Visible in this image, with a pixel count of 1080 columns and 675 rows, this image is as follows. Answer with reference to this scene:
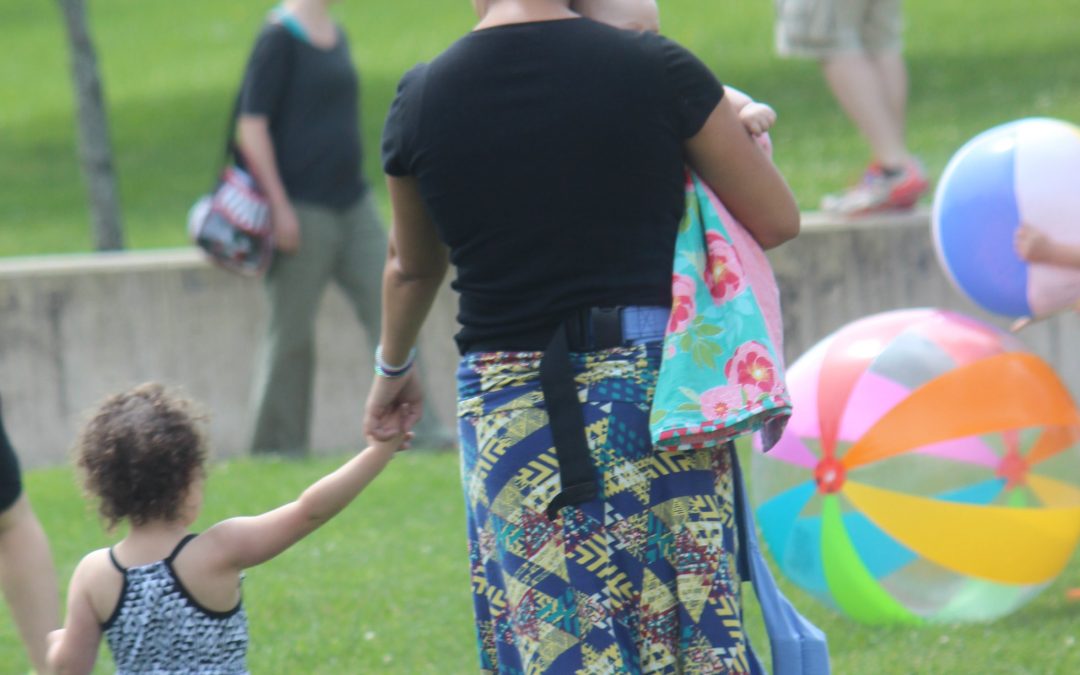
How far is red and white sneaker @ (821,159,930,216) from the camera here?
8281 mm

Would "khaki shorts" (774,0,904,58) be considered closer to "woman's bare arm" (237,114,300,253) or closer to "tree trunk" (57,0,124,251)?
"woman's bare arm" (237,114,300,253)

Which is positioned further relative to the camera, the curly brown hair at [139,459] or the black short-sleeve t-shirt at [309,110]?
the black short-sleeve t-shirt at [309,110]

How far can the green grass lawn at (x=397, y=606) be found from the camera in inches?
195

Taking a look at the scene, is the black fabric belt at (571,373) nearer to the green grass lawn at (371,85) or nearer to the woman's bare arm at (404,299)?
the woman's bare arm at (404,299)

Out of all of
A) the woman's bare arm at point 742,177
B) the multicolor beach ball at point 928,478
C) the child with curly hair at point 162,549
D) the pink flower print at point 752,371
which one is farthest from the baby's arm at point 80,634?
the multicolor beach ball at point 928,478

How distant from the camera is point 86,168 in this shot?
11.7 meters

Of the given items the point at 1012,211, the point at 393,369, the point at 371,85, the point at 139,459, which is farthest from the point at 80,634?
the point at 371,85

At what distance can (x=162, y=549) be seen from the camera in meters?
3.33

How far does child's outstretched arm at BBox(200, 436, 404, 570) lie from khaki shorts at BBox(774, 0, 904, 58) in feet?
17.2

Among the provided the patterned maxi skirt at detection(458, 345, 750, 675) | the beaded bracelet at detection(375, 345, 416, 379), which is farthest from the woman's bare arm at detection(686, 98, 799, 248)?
the beaded bracelet at detection(375, 345, 416, 379)

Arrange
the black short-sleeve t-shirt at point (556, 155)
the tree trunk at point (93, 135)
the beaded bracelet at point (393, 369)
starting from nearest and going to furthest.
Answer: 1. the black short-sleeve t-shirt at point (556, 155)
2. the beaded bracelet at point (393, 369)
3. the tree trunk at point (93, 135)

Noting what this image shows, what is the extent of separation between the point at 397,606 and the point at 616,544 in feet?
9.49

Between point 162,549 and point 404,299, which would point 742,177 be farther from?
point 162,549

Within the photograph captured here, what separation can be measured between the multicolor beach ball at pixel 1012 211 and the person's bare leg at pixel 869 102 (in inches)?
108
